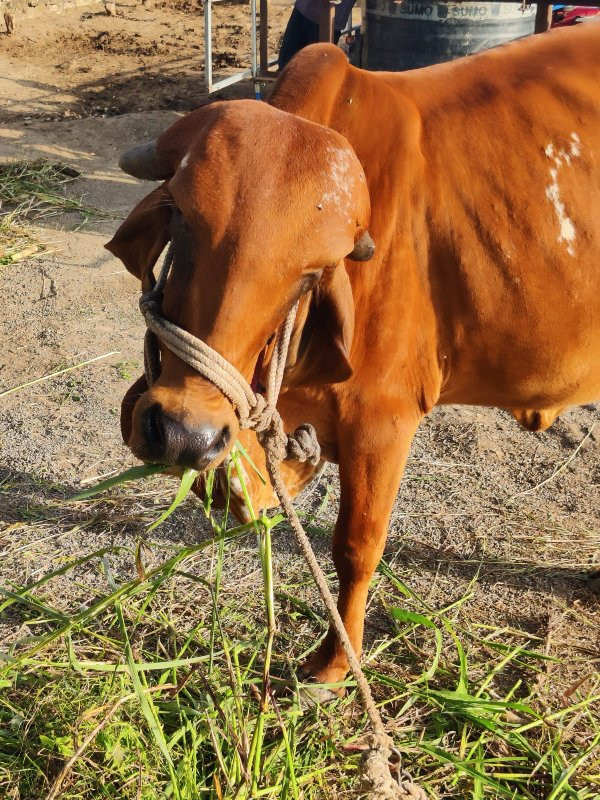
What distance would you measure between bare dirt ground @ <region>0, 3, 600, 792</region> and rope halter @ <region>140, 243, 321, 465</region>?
1307 millimetres

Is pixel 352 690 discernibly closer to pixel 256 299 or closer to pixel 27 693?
pixel 27 693

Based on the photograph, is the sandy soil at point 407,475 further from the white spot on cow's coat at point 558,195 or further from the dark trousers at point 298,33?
the dark trousers at point 298,33

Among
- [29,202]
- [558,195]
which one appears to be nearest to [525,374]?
[558,195]

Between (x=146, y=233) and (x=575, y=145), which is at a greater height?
(x=575, y=145)

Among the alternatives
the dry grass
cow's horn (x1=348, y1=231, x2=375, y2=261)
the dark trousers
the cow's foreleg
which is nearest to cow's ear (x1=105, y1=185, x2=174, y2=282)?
cow's horn (x1=348, y1=231, x2=375, y2=261)

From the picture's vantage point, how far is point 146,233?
2123 mm

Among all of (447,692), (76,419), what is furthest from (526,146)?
(76,419)

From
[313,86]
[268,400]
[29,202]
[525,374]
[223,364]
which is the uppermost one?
[313,86]

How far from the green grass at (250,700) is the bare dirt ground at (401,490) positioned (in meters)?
0.10

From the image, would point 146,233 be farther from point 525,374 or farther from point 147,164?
point 525,374

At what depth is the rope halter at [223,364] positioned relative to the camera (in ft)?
5.59

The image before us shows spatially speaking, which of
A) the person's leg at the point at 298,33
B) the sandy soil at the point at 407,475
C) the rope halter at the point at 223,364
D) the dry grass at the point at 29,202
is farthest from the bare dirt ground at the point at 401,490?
the person's leg at the point at 298,33

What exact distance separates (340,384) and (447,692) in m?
1.01

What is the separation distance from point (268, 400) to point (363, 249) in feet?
1.36
